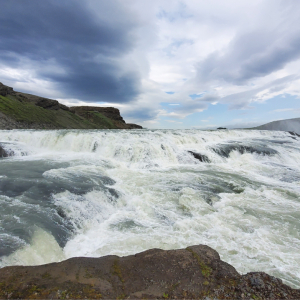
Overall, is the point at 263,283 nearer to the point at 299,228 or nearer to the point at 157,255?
the point at 157,255

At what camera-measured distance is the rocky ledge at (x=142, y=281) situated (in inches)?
93.9

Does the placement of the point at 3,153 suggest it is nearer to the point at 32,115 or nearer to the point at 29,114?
the point at 29,114

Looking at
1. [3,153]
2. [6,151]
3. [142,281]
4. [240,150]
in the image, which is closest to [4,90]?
[6,151]

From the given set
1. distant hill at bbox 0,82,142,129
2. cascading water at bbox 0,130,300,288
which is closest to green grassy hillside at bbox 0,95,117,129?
distant hill at bbox 0,82,142,129

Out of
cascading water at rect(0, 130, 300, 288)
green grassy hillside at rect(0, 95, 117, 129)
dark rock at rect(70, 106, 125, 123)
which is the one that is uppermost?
dark rock at rect(70, 106, 125, 123)

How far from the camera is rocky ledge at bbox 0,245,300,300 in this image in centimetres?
238

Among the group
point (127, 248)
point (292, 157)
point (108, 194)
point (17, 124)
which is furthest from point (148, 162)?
point (17, 124)

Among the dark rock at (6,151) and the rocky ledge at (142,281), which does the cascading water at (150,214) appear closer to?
the rocky ledge at (142,281)

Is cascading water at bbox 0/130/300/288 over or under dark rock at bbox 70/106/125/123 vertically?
under

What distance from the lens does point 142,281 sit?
2721mm

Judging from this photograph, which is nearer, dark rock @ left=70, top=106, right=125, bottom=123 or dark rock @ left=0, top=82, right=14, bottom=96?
dark rock @ left=0, top=82, right=14, bottom=96

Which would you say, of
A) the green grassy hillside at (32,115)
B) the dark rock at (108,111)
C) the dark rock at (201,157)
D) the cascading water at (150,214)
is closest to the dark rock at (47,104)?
the green grassy hillside at (32,115)

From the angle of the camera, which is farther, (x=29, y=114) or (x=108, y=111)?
Result: (x=108, y=111)

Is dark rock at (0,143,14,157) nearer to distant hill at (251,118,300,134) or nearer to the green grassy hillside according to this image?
the green grassy hillside
